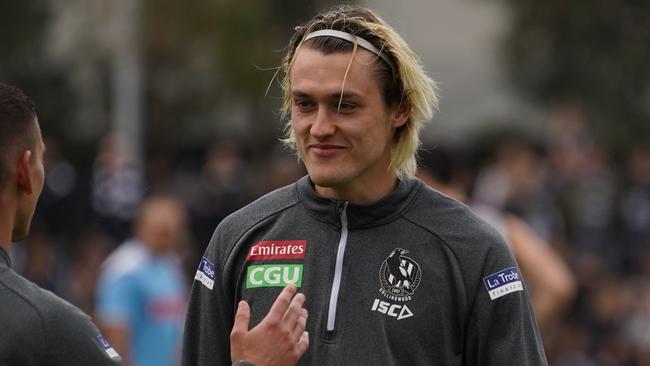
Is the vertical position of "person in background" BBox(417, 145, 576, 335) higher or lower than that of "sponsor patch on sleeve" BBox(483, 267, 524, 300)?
lower

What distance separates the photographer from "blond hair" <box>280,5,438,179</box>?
5043 mm

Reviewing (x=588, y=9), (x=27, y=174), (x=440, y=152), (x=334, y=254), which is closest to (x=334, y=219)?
(x=334, y=254)

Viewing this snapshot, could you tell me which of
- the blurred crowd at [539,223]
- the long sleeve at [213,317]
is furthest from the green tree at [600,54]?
the long sleeve at [213,317]

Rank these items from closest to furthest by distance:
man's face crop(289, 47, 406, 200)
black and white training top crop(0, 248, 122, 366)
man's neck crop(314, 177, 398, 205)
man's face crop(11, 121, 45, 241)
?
1. black and white training top crop(0, 248, 122, 366)
2. man's face crop(11, 121, 45, 241)
3. man's face crop(289, 47, 406, 200)
4. man's neck crop(314, 177, 398, 205)

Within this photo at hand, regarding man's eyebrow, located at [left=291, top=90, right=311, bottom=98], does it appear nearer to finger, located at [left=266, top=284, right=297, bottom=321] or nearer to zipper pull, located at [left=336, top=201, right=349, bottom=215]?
zipper pull, located at [left=336, top=201, right=349, bottom=215]

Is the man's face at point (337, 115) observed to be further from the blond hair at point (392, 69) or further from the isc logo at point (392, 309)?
the isc logo at point (392, 309)

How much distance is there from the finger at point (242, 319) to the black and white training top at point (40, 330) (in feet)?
1.33

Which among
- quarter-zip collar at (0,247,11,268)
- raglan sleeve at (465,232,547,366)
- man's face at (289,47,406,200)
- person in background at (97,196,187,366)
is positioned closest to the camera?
quarter-zip collar at (0,247,11,268)

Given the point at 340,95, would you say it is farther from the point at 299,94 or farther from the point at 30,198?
the point at 30,198

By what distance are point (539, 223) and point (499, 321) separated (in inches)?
462

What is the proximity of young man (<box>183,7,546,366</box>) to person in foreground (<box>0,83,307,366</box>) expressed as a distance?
0.89 feet

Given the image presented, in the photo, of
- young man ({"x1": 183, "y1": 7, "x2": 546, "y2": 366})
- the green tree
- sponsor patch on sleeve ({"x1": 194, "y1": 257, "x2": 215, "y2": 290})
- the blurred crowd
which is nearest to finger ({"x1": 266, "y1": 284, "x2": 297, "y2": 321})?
young man ({"x1": 183, "y1": 7, "x2": 546, "y2": 366})

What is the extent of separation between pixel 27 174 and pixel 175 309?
6.05 metres

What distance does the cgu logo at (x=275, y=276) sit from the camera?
498cm
